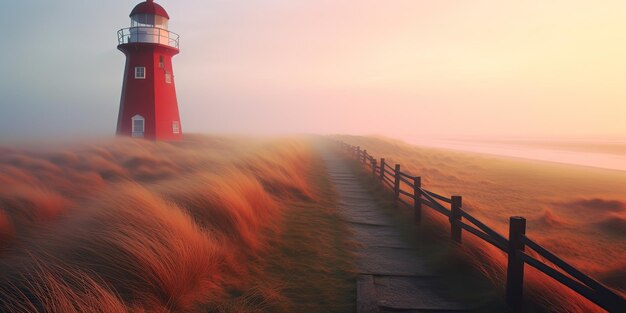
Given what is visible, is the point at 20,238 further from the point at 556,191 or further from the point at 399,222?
the point at 556,191

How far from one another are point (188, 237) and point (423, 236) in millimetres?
4631

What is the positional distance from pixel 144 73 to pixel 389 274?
76.2ft

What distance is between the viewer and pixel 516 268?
175 inches

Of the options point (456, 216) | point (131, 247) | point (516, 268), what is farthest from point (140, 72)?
point (516, 268)

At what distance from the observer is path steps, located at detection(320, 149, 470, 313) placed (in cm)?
455

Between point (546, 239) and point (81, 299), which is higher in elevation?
point (81, 299)

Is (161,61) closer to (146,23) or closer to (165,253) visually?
(146,23)

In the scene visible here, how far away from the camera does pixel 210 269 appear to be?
491cm

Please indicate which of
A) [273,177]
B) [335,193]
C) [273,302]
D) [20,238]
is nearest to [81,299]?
[273,302]

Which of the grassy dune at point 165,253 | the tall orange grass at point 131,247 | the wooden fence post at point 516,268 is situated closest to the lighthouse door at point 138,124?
the grassy dune at point 165,253

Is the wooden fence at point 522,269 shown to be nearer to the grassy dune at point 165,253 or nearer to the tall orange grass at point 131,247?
the grassy dune at point 165,253

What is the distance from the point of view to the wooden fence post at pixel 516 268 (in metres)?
4.39

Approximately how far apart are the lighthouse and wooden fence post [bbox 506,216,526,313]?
76.7 feet

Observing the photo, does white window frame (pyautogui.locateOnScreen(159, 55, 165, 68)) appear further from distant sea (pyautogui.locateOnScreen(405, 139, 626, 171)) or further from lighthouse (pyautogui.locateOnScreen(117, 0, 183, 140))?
distant sea (pyautogui.locateOnScreen(405, 139, 626, 171))
